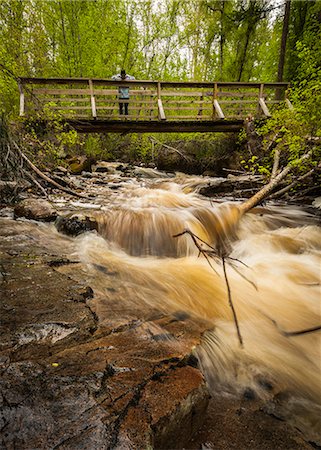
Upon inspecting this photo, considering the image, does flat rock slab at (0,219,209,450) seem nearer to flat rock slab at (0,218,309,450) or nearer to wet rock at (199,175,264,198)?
flat rock slab at (0,218,309,450)

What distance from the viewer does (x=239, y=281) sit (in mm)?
3014

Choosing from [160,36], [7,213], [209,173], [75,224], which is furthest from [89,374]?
[160,36]

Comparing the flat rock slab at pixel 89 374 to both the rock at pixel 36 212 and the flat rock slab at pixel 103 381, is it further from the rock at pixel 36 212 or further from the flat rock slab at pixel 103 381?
the rock at pixel 36 212

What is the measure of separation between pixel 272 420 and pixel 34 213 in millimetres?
3818

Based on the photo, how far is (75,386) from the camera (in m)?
1.09

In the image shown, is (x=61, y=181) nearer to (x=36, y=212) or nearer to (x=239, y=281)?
(x=36, y=212)

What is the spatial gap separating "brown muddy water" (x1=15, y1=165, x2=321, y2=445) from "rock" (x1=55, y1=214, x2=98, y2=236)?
114 millimetres

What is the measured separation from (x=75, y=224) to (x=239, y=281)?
2.29m

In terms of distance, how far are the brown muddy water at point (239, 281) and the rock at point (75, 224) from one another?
0.11 m

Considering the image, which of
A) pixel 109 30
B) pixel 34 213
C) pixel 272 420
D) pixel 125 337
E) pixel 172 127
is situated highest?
pixel 109 30

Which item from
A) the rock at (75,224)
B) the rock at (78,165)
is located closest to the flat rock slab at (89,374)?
the rock at (75,224)

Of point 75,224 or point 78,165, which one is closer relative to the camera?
point 75,224

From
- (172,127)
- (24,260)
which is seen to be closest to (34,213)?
(24,260)

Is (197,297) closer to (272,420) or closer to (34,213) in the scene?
(272,420)
